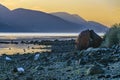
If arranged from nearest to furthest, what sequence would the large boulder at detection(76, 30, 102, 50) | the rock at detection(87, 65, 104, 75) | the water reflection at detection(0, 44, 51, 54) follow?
1. the rock at detection(87, 65, 104, 75)
2. the large boulder at detection(76, 30, 102, 50)
3. the water reflection at detection(0, 44, 51, 54)

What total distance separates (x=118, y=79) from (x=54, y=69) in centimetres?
594

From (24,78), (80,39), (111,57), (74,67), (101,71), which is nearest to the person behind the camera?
(101,71)

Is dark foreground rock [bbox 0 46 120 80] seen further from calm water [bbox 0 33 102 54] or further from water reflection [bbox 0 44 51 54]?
calm water [bbox 0 33 102 54]

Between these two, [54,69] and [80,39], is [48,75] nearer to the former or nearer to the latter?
[54,69]

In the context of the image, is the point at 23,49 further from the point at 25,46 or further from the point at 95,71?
the point at 95,71

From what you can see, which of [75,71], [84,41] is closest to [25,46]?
[84,41]

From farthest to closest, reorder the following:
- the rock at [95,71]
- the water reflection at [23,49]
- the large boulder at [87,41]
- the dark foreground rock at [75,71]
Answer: the water reflection at [23,49]
the large boulder at [87,41]
the rock at [95,71]
the dark foreground rock at [75,71]

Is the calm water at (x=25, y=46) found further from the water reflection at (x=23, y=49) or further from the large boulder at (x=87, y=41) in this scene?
the large boulder at (x=87, y=41)

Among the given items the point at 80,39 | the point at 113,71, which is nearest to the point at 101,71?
the point at 113,71

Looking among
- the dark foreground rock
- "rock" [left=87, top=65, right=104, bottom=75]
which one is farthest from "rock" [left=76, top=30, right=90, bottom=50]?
"rock" [left=87, top=65, right=104, bottom=75]

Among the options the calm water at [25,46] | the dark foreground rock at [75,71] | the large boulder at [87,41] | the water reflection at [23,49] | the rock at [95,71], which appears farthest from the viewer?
the calm water at [25,46]

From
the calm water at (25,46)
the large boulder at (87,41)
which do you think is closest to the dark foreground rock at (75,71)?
the large boulder at (87,41)

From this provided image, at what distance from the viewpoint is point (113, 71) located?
685 inches

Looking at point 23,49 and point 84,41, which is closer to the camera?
point 84,41
